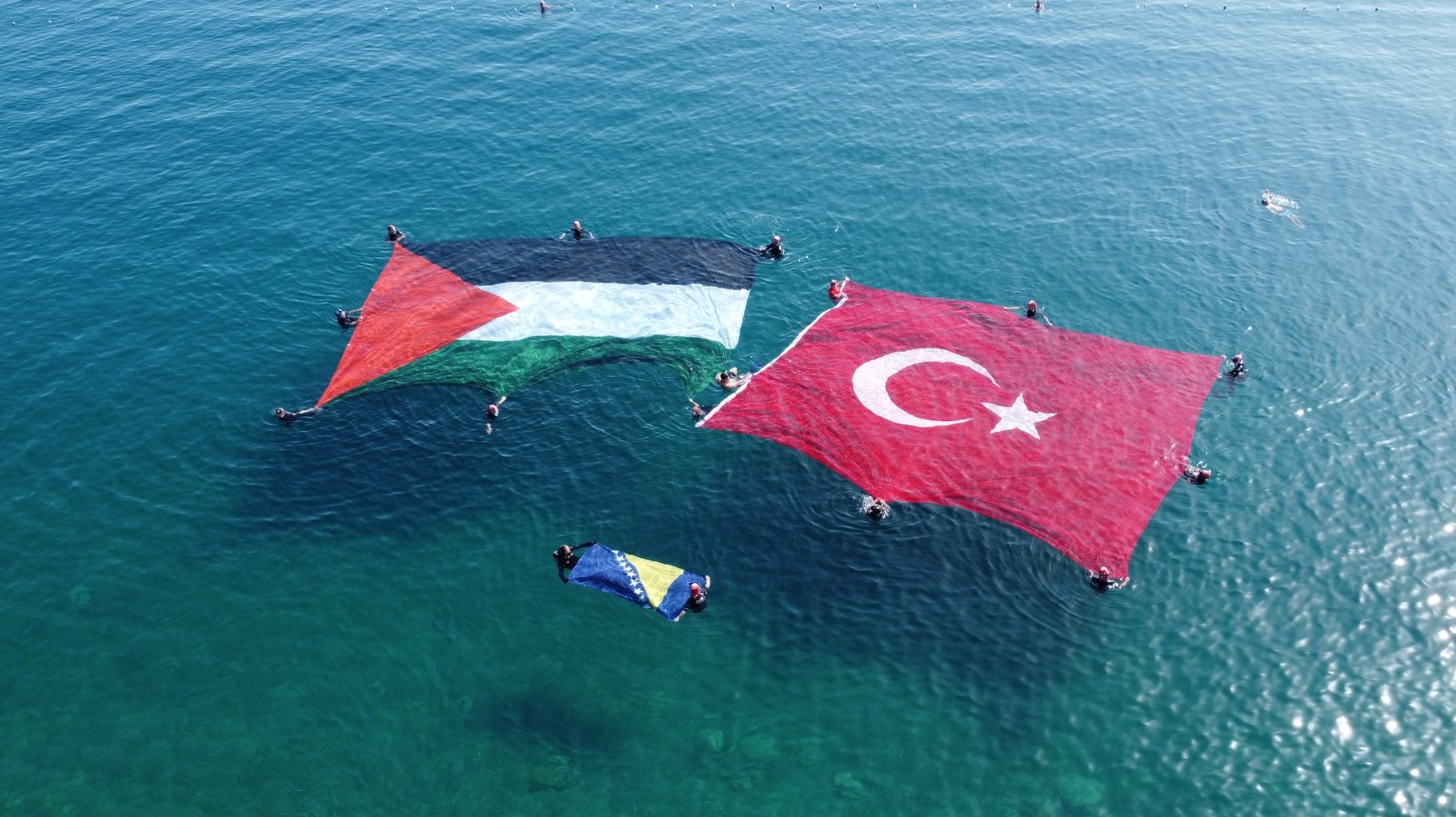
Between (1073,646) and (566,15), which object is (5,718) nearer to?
(1073,646)

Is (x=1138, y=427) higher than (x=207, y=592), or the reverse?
(x=1138, y=427)

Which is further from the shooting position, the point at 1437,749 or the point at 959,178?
the point at 959,178

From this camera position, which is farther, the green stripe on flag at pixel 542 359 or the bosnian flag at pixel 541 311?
the bosnian flag at pixel 541 311

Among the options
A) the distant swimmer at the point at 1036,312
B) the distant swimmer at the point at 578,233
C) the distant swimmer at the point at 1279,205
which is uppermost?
the distant swimmer at the point at 578,233

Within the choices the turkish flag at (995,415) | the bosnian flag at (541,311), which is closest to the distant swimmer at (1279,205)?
the turkish flag at (995,415)

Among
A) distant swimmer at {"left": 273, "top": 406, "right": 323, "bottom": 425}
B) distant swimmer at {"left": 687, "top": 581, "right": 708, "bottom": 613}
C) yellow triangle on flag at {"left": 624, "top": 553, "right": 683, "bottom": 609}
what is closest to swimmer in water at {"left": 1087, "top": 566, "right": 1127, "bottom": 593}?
distant swimmer at {"left": 687, "top": 581, "right": 708, "bottom": 613}

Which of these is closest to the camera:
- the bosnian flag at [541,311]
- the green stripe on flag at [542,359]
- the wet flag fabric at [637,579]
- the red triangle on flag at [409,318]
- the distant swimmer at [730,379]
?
the wet flag fabric at [637,579]

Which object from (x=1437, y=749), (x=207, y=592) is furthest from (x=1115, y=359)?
(x=207, y=592)

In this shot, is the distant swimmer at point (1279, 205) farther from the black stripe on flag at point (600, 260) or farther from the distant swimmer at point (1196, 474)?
the black stripe on flag at point (600, 260)

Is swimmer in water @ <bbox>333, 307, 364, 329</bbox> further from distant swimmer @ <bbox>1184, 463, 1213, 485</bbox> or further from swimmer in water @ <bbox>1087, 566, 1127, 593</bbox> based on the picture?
distant swimmer @ <bbox>1184, 463, 1213, 485</bbox>
